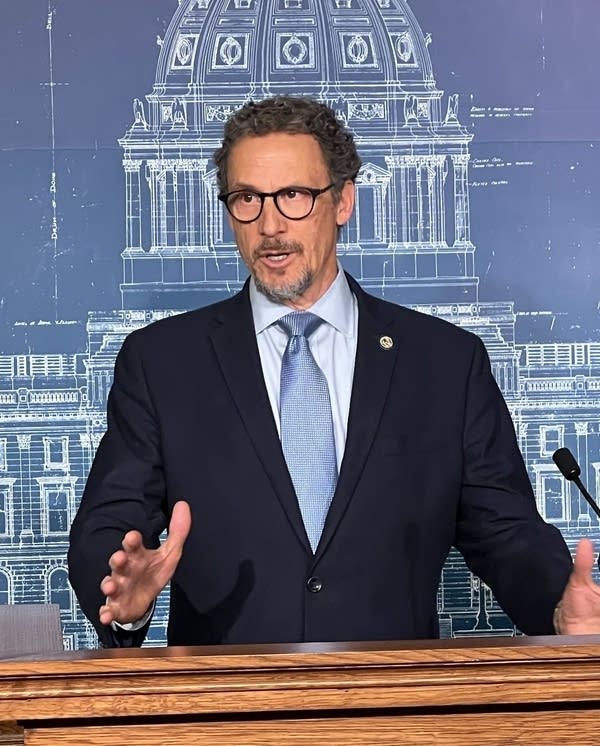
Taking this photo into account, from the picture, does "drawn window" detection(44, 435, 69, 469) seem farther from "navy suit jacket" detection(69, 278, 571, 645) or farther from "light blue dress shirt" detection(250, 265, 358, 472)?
"light blue dress shirt" detection(250, 265, 358, 472)

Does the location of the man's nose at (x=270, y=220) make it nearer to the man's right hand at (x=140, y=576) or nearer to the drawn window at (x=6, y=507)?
the man's right hand at (x=140, y=576)

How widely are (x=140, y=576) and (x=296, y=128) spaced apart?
1079 millimetres

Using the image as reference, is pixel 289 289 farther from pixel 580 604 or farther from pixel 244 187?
pixel 580 604

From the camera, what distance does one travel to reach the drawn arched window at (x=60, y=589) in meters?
3.18

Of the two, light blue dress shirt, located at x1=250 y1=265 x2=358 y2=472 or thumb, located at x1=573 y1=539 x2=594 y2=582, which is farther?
light blue dress shirt, located at x1=250 y1=265 x2=358 y2=472

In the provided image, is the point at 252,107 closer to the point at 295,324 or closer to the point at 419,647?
the point at 295,324

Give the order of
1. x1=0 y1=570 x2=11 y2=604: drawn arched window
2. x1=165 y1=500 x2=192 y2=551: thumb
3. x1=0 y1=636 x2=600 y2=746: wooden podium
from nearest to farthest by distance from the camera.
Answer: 1. x1=0 y1=636 x2=600 y2=746: wooden podium
2. x1=165 y1=500 x2=192 y2=551: thumb
3. x1=0 y1=570 x2=11 y2=604: drawn arched window

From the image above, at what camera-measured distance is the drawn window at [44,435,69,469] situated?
10.5 ft

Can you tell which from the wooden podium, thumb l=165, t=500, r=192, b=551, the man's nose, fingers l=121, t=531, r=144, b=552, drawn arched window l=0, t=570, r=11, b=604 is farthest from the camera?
drawn arched window l=0, t=570, r=11, b=604

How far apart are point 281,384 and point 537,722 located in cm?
122

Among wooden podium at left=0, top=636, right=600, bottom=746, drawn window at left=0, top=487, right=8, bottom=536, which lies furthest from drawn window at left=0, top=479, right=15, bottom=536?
wooden podium at left=0, top=636, right=600, bottom=746

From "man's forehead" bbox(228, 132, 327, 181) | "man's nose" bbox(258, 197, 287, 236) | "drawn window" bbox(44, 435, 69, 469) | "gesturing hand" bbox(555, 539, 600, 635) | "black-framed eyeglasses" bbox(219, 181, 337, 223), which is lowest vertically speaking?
"gesturing hand" bbox(555, 539, 600, 635)

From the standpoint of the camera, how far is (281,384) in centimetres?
249

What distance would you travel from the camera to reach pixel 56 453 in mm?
3199
